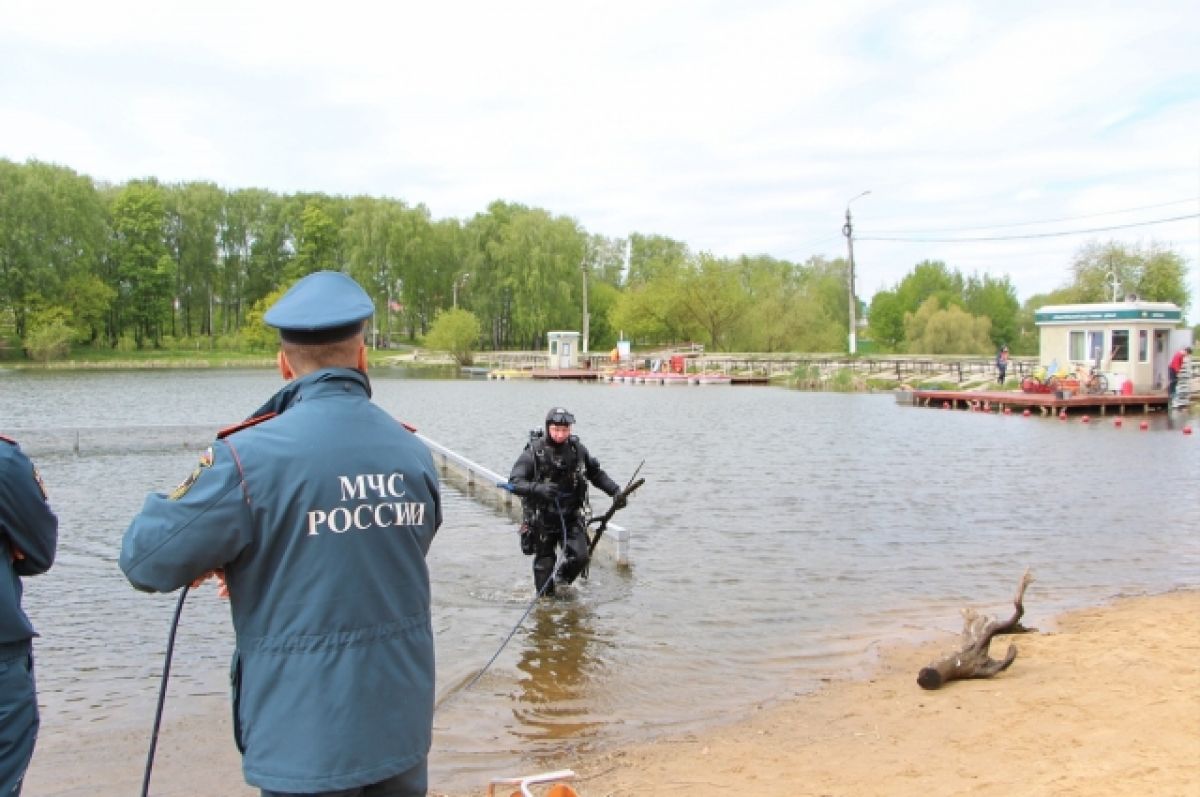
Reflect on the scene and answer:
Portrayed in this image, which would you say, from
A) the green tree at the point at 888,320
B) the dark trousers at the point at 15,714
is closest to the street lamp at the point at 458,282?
the green tree at the point at 888,320

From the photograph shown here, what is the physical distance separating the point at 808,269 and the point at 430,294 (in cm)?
4108

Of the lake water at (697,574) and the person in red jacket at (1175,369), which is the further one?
the person in red jacket at (1175,369)

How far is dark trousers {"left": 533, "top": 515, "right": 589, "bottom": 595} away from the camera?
329 inches

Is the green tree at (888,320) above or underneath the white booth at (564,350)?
above

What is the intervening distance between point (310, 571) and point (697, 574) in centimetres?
852

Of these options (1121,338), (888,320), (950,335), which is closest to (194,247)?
(950,335)

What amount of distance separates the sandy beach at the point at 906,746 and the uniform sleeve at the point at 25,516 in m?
2.76

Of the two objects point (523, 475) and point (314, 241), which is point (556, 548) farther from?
point (314, 241)

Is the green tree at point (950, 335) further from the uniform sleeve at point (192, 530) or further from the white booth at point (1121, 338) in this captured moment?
the uniform sleeve at point (192, 530)

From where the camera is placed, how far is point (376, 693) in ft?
7.13

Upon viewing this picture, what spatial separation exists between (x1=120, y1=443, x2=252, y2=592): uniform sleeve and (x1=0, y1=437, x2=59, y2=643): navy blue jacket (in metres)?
0.86

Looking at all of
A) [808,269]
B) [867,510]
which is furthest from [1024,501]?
[808,269]

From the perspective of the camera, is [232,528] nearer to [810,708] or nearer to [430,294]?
[810,708]

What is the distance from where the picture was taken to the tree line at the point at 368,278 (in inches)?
2557
